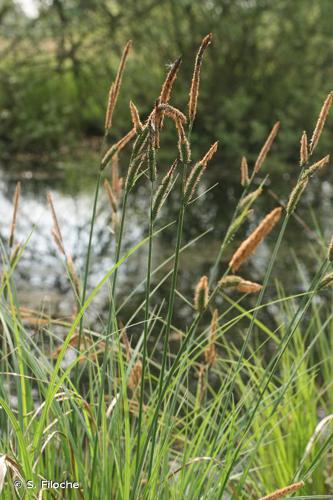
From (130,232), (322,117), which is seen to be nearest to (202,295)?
(322,117)

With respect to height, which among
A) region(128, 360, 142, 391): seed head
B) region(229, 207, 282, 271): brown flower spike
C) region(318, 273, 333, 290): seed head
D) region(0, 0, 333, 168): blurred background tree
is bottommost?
region(128, 360, 142, 391): seed head

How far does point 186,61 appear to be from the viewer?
45.1 feet

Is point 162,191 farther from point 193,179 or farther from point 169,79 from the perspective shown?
point 169,79

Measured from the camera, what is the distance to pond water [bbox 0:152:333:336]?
5.91 meters

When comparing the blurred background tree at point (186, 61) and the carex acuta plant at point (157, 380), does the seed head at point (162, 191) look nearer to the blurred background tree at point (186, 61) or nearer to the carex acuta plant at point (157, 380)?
the carex acuta plant at point (157, 380)

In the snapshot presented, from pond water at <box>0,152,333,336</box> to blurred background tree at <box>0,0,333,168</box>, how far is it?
103 cm

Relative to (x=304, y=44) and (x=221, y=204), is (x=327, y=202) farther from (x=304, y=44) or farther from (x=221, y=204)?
(x=304, y=44)

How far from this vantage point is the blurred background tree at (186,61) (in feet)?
42.5

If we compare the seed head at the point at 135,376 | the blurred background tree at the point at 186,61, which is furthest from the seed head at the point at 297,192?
the blurred background tree at the point at 186,61

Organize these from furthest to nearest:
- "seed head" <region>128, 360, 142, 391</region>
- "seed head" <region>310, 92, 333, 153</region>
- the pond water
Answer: the pond water → "seed head" <region>128, 360, 142, 391</region> → "seed head" <region>310, 92, 333, 153</region>

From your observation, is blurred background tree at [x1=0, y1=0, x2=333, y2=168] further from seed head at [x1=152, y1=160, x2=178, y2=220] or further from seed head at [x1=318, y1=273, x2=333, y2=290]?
seed head at [x1=152, y1=160, x2=178, y2=220]

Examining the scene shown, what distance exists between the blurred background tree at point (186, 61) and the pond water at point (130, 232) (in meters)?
1.03

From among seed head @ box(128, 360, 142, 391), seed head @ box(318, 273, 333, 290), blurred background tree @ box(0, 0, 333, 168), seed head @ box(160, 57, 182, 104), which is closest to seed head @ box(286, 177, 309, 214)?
seed head @ box(318, 273, 333, 290)

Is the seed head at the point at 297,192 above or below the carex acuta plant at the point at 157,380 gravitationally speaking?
above
